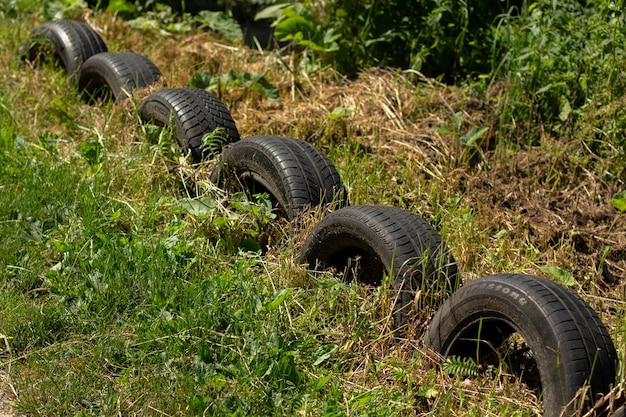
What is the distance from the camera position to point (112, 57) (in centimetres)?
618

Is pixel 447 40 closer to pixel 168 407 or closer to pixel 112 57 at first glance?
pixel 112 57

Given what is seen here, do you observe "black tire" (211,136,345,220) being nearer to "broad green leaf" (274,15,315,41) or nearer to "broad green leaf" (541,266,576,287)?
"broad green leaf" (541,266,576,287)

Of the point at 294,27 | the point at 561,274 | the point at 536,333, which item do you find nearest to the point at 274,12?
the point at 294,27

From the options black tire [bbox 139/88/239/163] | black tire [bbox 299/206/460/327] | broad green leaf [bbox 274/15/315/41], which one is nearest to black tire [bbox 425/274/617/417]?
black tire [bbox 299/206/460/327]

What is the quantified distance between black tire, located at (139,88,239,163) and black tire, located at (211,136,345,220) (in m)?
0.26

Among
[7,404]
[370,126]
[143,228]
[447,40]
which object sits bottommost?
[7,404]

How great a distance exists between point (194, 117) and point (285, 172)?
0.96 meters

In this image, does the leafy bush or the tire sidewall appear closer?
the tire sidewall

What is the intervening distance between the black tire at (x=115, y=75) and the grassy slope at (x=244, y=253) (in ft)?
0.51

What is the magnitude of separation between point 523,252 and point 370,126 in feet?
4.74

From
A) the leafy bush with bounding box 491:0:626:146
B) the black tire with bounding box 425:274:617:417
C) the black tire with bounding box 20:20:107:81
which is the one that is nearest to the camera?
the black tire with bounding box 425:274:617:417

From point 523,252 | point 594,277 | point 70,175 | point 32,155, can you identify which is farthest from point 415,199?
point 32,155

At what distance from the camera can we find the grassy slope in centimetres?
352

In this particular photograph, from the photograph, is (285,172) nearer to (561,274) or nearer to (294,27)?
(561,274)
